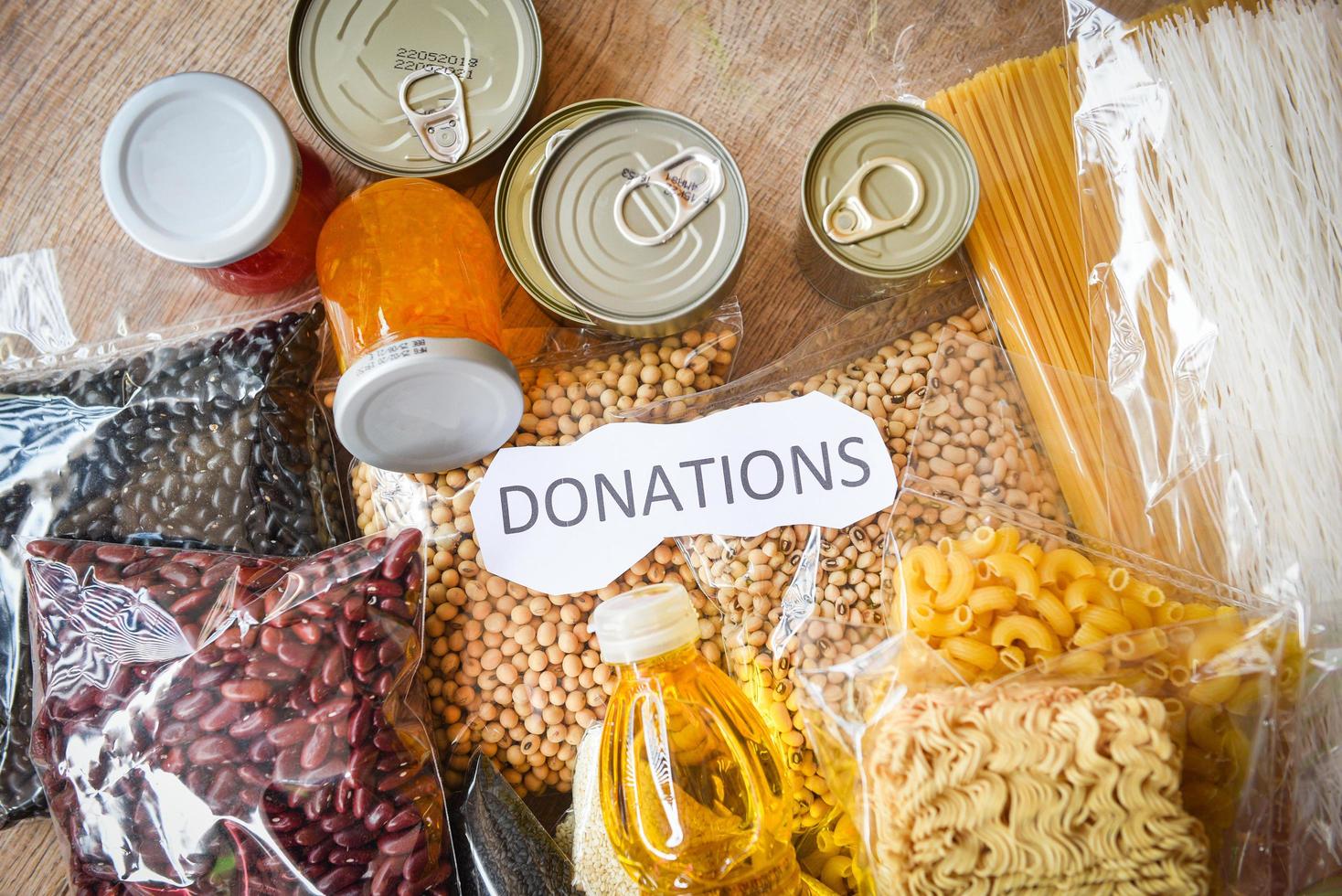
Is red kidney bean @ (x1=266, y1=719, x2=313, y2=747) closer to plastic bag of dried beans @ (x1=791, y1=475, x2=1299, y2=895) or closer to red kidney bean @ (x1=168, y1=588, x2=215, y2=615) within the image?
red kidney bean @ (x1=168, y1=588, x2=215, y2=615)

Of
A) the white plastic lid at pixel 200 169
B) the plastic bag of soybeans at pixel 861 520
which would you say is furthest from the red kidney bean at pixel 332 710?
the white plastic lid at pixel 200 169

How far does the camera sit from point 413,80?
1.16 meters

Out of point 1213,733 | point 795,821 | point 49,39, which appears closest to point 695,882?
point 795,821

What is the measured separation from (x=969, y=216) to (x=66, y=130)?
1294 millimetres

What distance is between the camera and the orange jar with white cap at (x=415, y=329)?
991mm

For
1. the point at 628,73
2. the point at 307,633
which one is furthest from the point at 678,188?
the point at 307,633

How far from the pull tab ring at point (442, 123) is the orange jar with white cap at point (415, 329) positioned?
0.05 meters

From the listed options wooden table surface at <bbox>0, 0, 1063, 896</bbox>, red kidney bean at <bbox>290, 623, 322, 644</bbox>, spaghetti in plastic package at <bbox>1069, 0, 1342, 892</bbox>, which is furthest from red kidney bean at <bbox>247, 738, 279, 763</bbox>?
spaghetti in plastic package at <bbox>1069, 0, 1342, 892</bbox>

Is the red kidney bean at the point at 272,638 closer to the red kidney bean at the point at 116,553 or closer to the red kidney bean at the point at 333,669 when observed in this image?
the red kidney bean at the point at 333,669

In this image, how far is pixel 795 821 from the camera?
110 centimetres

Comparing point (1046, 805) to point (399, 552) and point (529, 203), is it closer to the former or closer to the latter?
point (399, 552)

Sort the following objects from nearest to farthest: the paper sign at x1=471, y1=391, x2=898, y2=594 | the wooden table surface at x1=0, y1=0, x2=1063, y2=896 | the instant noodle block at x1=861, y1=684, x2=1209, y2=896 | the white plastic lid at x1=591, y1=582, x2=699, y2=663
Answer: the instant noodle block at x1=861, y1=684, x2=1209, y2=896
the white plastic lid at x1=591, y1=582, x2=699, y2=663
the paper sign at x1=471, y1=391, x2=898, y2=594
the wooden table surface at x1=0, y1=0, x2=1063, y2=896

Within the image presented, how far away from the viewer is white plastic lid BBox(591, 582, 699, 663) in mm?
893

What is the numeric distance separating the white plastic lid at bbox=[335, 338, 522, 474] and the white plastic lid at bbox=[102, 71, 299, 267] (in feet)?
0.78
